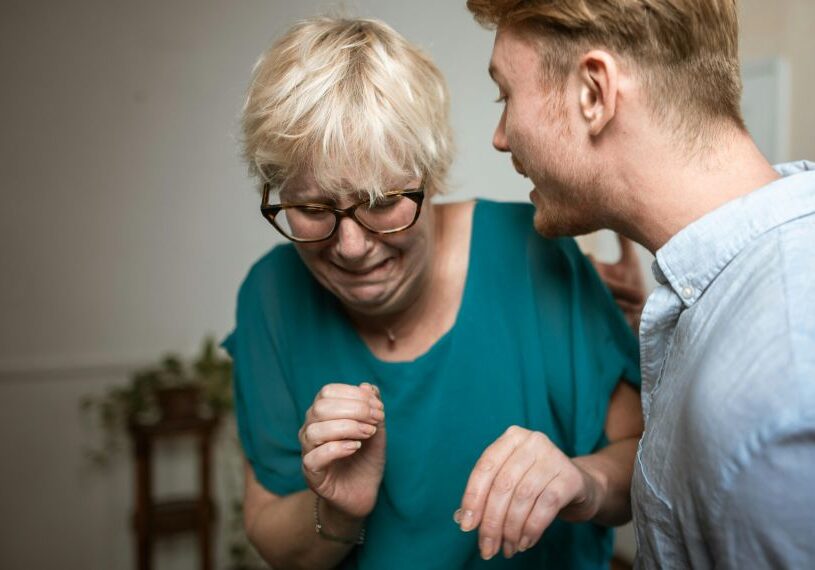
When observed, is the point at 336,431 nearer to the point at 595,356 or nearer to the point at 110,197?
the point at 595,356

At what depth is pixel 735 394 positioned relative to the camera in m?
0.69

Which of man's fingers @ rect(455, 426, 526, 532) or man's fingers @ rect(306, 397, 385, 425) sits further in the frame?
man's fingers @ rect(306, 397, 385, 425)

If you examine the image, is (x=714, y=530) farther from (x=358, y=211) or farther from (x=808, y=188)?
(x=358, y=211)

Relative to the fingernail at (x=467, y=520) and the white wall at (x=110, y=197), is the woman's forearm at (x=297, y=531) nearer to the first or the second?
the fingernail at (x=467, y=520)

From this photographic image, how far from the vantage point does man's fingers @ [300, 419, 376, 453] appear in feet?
3.29

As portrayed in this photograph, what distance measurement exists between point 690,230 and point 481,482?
0.38m

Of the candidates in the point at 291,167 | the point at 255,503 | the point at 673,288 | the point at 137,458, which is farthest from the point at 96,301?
the point at 673,288

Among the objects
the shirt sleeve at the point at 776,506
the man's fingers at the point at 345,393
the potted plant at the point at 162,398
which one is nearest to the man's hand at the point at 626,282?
the man's fingers at the point at 345,393

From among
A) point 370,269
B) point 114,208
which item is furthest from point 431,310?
point 114,208

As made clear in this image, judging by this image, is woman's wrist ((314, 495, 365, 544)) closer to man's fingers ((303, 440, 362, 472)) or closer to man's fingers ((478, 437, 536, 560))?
man's fingers ((303, 440, 362, 472))

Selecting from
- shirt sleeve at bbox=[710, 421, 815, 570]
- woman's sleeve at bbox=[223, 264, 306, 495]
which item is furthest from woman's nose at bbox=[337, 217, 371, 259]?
shirt sleeve at bbox=[710, 421, 815, 570]

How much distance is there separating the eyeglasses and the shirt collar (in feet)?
1.33

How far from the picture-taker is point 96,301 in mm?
3143

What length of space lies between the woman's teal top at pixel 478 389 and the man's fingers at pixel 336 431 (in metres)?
0.29
